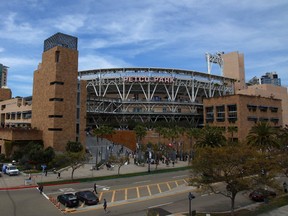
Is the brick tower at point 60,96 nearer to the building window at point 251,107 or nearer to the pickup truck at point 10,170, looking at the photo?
the pickup truck at point 10,170

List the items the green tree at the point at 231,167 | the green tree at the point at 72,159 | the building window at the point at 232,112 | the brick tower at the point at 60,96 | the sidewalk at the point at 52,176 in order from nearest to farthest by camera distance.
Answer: the green tree at the point at 231,167
the sidewalk at the point at 52,176
the green tree at the point at 72,159
the brick tower at the point at 60,96
the building window at the point at 232,112

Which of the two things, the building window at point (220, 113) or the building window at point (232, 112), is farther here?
the building window at point (220, 113)

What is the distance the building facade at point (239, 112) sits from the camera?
10088 centimetres

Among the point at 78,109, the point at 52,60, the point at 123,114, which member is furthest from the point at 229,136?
the point at 52,60

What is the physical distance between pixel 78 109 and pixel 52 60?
1523 centimetres

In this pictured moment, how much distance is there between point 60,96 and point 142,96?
64.4 m

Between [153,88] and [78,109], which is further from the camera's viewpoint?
[153,88]

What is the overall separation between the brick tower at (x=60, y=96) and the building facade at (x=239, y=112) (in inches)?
1983

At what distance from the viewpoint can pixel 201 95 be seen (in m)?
145

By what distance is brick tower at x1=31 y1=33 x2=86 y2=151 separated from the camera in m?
74.4

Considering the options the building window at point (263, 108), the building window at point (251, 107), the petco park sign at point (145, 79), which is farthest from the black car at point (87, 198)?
the building window at point (263, 108)

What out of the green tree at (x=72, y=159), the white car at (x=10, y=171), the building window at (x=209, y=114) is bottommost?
the white car at (x=10, y=171)

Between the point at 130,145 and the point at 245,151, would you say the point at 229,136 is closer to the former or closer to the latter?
the point at 130,145

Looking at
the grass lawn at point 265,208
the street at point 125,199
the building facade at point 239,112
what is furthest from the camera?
the building facade at point 239,112
